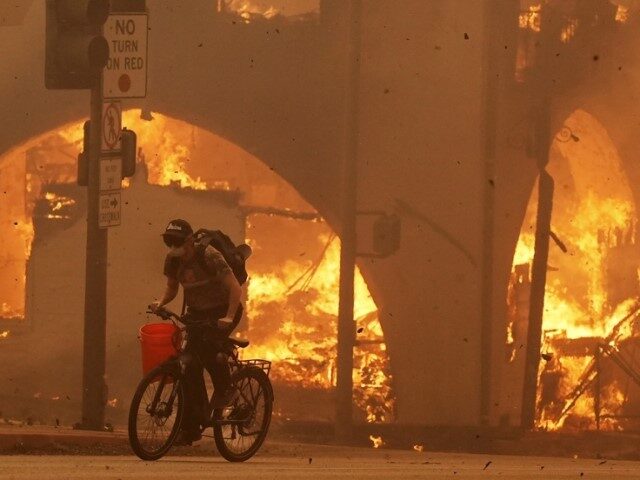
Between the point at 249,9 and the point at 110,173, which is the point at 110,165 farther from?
the point at 249,9

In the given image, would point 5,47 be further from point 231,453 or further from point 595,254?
point 231,453

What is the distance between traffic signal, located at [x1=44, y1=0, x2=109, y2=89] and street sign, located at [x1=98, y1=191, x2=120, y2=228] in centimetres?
83

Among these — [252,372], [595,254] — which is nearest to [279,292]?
[595,254]

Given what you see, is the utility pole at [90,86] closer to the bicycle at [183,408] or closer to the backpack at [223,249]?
the bicycle at [183,408]

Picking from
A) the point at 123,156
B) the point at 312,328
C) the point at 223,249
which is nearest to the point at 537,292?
the point at 312,328

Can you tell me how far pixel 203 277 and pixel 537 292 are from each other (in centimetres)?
967

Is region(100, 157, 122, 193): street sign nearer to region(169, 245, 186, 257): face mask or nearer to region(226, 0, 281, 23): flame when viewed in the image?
region(169, 245, 186, 257): face mask

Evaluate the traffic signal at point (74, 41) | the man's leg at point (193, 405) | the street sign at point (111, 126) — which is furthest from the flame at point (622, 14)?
the man's leg at point (193, 405)

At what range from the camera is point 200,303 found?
8594 millimetres

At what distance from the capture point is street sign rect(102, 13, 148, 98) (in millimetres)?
11883

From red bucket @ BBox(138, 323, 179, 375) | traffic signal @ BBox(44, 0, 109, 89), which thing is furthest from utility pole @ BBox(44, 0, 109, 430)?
red bucket @ BBox(138, 323, 179, 375)

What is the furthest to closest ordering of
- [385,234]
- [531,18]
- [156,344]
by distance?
[531,18] → [385,234] → [156,344]

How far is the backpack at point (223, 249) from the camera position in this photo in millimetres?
8492

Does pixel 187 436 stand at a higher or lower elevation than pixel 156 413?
lower
